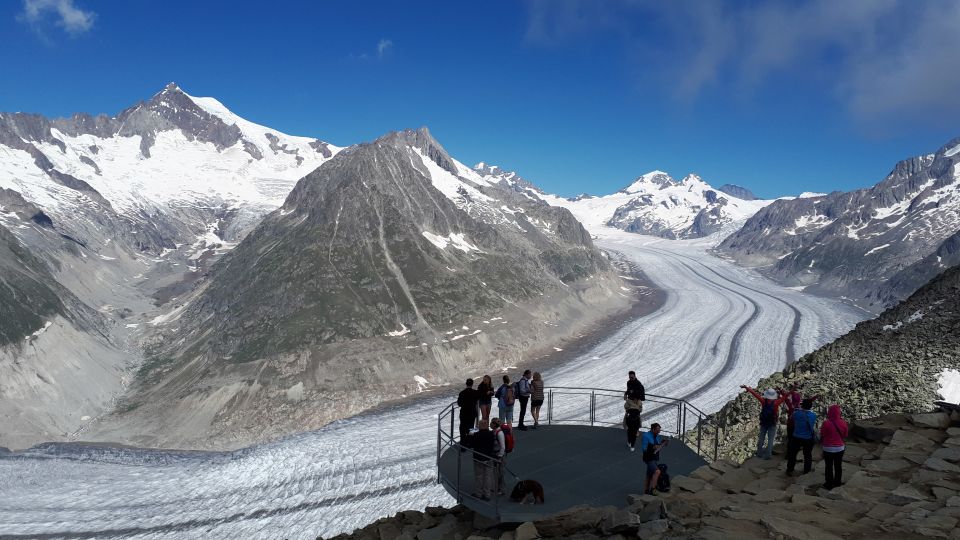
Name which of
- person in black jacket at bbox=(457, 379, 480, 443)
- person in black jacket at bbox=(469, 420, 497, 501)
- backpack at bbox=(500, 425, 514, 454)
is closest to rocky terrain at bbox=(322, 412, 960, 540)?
person in black jacket at bbox=(469, 420, 497, 501)

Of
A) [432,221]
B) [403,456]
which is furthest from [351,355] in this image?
[432,221]

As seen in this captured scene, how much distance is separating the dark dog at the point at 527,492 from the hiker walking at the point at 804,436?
286 inches

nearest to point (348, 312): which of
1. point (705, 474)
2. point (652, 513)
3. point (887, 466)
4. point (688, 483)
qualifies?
point (705, 474)

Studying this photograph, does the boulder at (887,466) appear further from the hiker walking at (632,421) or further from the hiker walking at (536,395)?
the hiker walking at (536,395)

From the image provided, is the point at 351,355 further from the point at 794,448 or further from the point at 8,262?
the point at 794,448

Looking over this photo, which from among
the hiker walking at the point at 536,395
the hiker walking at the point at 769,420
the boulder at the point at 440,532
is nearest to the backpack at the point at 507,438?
the boulder at the point at 440,532

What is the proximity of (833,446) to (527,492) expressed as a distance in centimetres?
773

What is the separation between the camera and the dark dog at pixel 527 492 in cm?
1527

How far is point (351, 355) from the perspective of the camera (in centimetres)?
7375

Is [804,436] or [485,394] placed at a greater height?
[485,394]

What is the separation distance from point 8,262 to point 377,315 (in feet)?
181

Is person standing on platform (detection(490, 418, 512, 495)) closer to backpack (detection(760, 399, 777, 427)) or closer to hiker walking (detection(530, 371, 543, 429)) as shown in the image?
hiker walking (detection(530, 371, 543, 429))

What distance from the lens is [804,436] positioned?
16219 millimetres

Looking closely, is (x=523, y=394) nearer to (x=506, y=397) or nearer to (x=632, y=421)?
(x=506, y=397)
